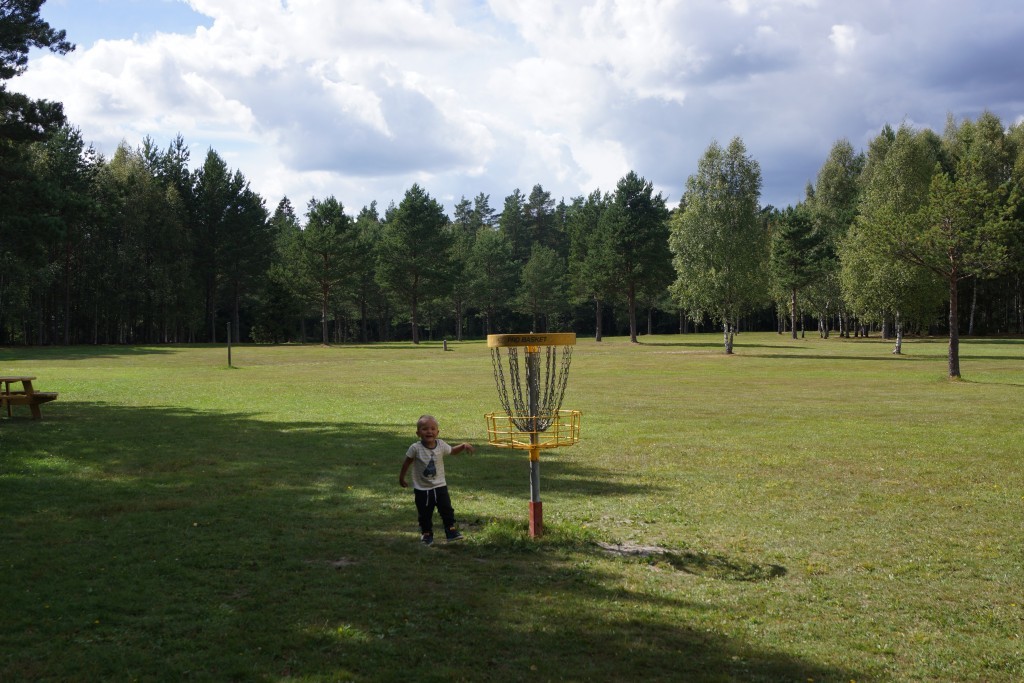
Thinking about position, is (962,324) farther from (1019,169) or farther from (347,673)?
(347,673)

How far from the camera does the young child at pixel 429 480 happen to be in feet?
31.3

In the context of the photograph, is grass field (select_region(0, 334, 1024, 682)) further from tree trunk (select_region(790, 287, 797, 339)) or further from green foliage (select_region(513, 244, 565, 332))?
green foliage (select_region(513, 244, 565, 332))

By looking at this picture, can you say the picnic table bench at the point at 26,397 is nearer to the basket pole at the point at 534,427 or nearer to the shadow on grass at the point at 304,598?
the shadow on grass at the point at 304,598

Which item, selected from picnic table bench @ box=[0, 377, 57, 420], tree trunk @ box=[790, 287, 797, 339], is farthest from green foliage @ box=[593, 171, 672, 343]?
picnic table bench @ box=[0, 377, 57, 420]

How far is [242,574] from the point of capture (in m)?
8.21

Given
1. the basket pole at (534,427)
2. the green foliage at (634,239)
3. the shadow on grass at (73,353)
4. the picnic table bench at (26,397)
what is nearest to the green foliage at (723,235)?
the green foliage at (634,239)

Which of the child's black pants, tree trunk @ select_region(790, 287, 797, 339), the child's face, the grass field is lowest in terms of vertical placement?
the grass field

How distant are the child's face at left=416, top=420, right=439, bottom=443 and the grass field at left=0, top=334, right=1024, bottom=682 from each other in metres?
1.35

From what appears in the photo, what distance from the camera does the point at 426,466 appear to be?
9617 millimetres

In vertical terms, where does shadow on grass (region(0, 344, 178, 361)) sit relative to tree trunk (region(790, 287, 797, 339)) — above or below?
below

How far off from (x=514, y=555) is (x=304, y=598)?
9.05ft

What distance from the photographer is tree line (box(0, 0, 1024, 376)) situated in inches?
2539

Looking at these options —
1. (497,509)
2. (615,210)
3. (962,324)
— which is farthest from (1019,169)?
(497,509)

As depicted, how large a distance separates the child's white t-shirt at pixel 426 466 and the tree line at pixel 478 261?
52.0 metres
